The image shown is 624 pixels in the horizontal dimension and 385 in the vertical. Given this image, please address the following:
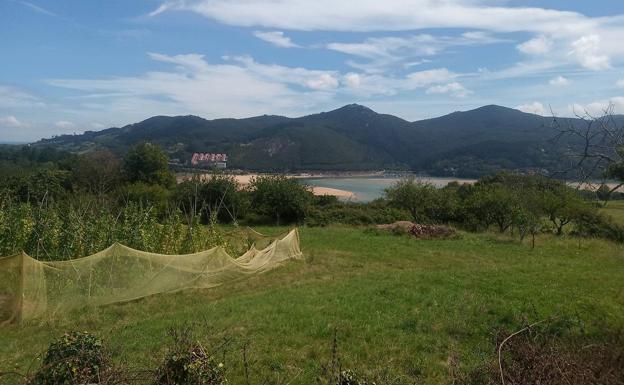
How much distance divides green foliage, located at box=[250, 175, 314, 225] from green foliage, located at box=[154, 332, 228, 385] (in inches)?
971

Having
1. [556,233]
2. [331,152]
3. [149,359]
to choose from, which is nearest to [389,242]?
[556,233]

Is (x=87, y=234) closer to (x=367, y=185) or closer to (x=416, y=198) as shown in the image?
(x=416, y=198)

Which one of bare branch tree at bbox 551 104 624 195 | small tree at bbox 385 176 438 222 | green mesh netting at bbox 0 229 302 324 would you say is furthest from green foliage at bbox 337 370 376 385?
small tree at bbox 385 176 438 222

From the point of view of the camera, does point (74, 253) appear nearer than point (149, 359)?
No

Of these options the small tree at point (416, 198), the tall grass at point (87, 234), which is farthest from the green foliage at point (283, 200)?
the tall grass at point (87, 234)

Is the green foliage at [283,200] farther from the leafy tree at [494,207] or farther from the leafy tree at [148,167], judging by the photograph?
the leafy tree at [148,167]

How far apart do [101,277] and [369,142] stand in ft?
435

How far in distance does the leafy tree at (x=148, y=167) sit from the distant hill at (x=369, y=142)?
5076 centimetres

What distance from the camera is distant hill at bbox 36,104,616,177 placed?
297 feet

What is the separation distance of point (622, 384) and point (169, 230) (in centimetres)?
1110

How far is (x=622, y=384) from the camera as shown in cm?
362

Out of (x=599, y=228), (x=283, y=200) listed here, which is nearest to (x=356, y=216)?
(x=283, y=200)

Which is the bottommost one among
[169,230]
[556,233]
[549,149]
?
[556,233]

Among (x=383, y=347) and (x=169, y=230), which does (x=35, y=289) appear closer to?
(x=169, y=230)
